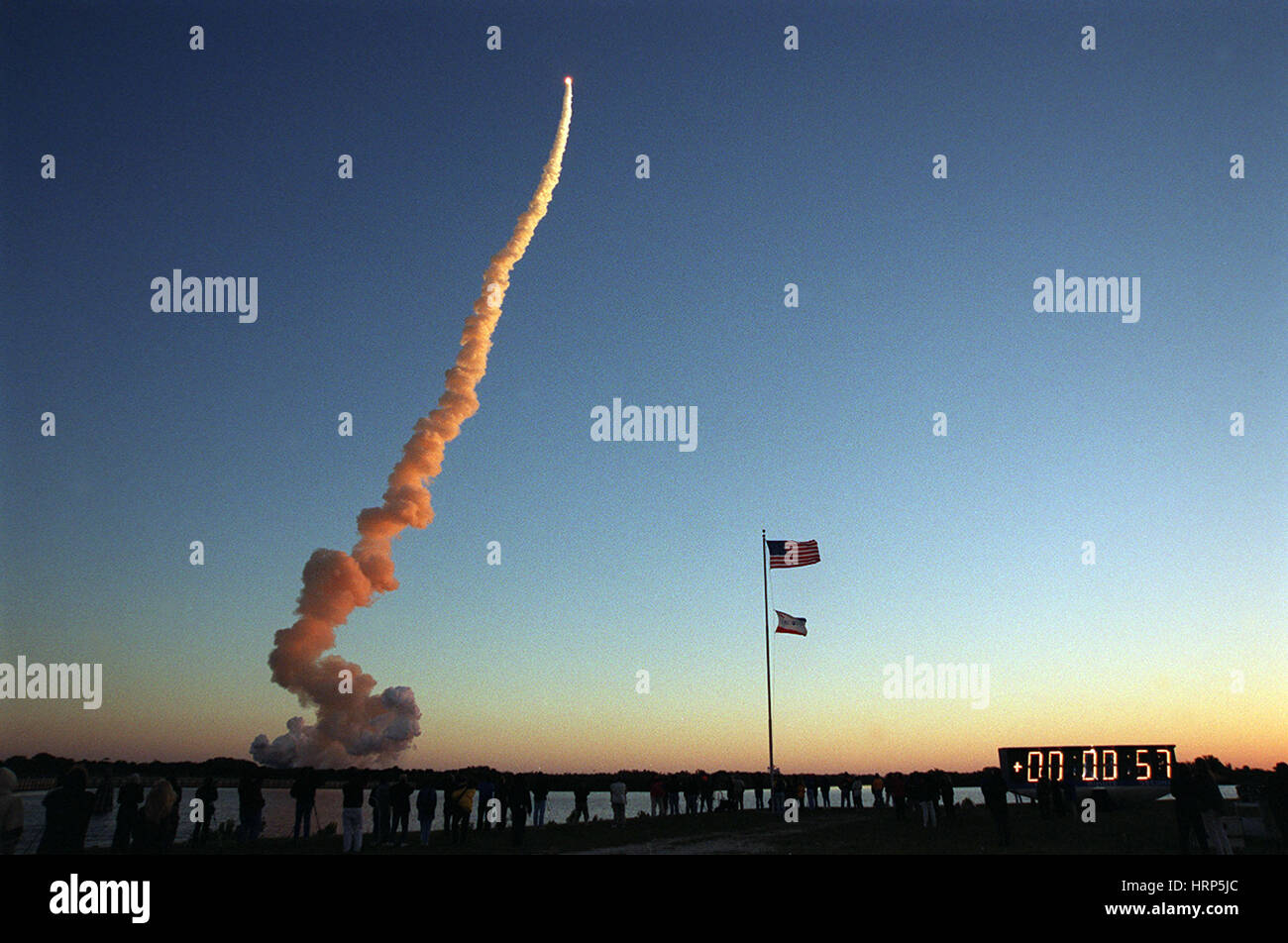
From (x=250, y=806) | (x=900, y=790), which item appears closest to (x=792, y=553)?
(x=900, y=790)

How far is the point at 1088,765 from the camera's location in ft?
125

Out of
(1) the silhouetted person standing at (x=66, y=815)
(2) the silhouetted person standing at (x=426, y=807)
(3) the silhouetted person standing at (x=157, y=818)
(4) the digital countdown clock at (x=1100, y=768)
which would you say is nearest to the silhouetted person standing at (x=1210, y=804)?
(4) the digital countdown clock at (x=1100, y=768)

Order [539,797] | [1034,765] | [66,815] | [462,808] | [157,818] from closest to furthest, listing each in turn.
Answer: [66,815] < [157,818] < [462,808] < [539,797] < [1034,765]

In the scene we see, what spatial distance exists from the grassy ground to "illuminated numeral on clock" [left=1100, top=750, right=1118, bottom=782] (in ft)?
4.36

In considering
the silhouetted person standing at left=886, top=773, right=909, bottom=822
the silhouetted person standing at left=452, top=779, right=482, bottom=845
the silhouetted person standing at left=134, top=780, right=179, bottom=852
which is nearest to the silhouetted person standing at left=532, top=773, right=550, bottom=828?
the silhouetted person standing at left=452, top=779, right=482, bottom=845

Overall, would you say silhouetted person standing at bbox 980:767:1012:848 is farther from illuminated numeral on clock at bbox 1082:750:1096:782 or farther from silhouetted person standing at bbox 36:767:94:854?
silhouetted person standing at bbox 36:767:94:854

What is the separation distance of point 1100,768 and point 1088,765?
426 mm

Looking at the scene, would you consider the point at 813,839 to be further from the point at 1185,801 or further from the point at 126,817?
the point at 126,817

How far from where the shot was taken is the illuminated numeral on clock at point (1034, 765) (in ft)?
126

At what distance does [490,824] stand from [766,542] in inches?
771
